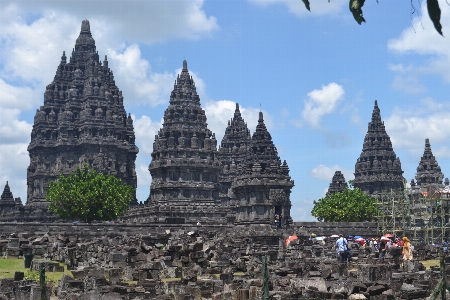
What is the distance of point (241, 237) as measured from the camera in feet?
177

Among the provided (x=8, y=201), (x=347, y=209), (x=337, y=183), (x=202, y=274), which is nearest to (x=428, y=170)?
(x=337, y=183)

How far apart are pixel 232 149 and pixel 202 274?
231 ft

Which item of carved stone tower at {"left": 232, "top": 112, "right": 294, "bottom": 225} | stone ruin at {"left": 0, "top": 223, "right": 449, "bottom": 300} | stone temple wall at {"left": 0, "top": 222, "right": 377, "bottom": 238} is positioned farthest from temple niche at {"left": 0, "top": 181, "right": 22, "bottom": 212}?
stone ruin at {"left": 0, "top": 223, "right": 449, "bottom": 300}

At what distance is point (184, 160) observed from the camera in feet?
262

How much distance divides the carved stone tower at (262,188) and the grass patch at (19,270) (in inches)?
1144

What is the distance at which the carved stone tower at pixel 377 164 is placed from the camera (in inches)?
3701

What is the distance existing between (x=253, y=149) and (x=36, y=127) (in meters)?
35.8

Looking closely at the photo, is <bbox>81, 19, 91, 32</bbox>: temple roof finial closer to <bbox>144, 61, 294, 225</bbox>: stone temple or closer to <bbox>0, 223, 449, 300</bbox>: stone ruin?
<bbox>144, 61, 294, 225</bbox>: stone temple

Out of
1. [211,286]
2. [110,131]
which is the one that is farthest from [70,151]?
[211,286]

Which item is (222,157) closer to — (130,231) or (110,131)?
(110,131)

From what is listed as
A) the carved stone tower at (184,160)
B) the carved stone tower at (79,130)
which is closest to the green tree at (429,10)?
the carved stone tower at (184,160)

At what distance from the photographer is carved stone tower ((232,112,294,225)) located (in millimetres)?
60531

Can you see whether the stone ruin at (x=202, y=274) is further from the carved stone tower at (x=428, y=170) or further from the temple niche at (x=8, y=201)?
the carved stone tower at (x=428, y=170)

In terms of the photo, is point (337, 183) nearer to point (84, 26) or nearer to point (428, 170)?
point (428, 170)
